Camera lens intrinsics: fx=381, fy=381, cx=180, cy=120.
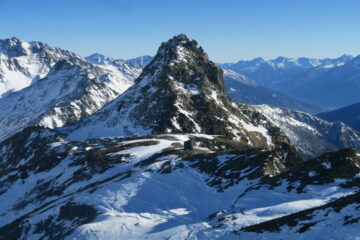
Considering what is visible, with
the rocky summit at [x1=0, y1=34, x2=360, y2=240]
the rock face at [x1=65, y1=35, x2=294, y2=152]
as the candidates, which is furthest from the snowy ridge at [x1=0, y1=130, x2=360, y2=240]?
the rock face at [x1=65, y1=35, x2=294, y2=152]

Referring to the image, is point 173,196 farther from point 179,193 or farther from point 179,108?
point 179,108

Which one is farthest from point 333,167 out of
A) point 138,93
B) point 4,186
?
point 138,93

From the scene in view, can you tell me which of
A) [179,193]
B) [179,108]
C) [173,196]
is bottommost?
[173,196]

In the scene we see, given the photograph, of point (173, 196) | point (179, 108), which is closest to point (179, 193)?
point (173, 196)

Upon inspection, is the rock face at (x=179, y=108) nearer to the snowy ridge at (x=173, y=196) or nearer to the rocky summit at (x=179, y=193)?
the rocky summit at (x=179, y=193)

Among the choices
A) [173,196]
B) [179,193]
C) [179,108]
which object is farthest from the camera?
[179,108]

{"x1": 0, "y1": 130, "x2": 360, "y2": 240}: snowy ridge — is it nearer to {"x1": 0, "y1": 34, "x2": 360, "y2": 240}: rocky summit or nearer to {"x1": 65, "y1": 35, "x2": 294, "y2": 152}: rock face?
{"x1": 0, "y1": 34, "x2": 360, "y2": 240}: rocky summit

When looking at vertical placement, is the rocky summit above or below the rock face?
below

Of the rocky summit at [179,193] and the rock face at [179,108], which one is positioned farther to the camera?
the rock face at [179,108]

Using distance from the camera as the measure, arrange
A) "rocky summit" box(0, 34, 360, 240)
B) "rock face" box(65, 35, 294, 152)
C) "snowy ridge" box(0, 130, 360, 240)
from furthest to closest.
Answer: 1. "rock face" box(65, 35, 294, 152)
2. "snowy ridge" box(0, 130, 360, 240)
3. "rocky summit" box(0, 34, 360, 240)

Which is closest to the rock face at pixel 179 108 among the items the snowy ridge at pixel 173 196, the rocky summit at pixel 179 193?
the rocky summit at pixel 179 193

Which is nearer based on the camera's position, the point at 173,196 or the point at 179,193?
the point at 173,196

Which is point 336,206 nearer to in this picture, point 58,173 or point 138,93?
point 58,173
